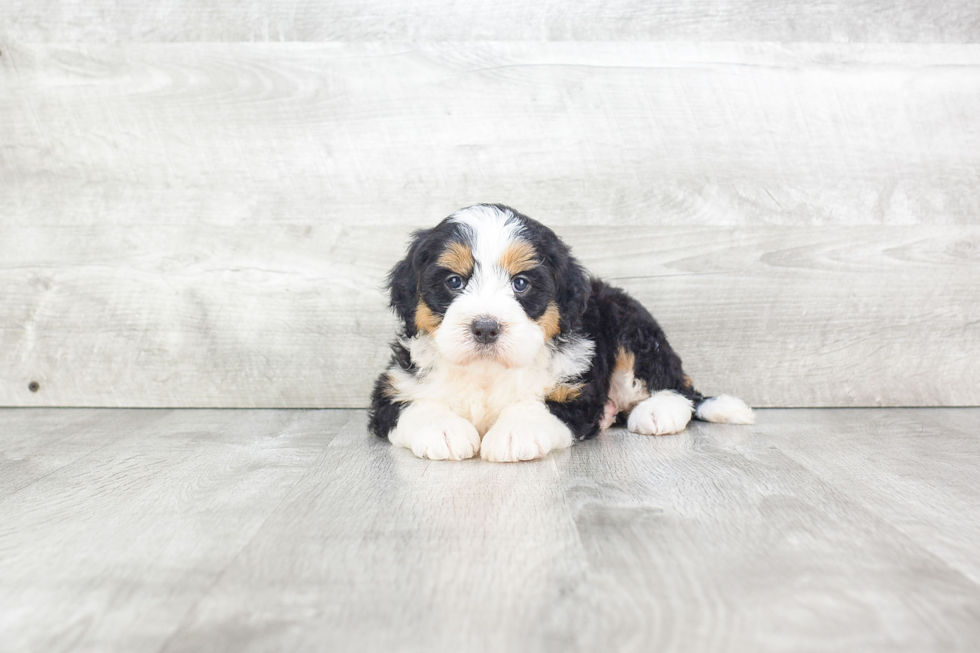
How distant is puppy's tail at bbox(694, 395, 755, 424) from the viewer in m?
2.70

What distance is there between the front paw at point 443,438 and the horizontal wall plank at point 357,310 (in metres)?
0.90

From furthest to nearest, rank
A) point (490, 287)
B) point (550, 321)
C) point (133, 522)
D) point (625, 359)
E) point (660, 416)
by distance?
1. point (625, 359)
2. point (660, 416)
3. point (550, 321)
4. point (490, 287)
5. point (133, 522)

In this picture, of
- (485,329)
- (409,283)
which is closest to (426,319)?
(409,283)

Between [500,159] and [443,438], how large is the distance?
1.28 meters

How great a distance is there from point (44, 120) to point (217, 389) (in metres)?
1.19

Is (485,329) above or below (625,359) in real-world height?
above

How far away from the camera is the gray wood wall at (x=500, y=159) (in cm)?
296

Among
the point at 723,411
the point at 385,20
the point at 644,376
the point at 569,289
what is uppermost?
the point at 385,20

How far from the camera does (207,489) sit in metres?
1.84

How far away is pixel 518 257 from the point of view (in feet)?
7.18

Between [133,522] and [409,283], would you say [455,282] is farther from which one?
[133,522]

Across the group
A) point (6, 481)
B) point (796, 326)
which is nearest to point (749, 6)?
point (796, 326)

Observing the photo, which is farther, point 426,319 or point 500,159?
point 500,159

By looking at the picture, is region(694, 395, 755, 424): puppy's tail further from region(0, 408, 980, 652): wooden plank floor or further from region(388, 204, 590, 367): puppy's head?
region(388, 204, 590, 367): puppy's head
